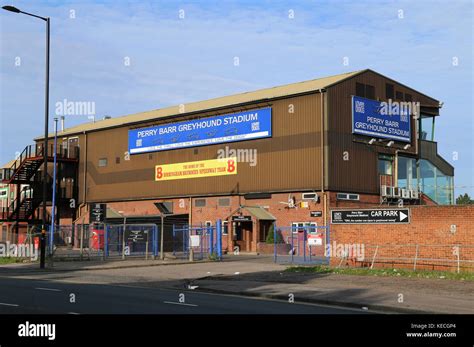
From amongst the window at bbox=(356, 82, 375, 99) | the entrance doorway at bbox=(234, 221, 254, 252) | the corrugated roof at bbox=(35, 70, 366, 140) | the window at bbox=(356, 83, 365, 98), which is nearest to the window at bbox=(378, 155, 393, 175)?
the window at bbox=(356, 82, 375, 99)

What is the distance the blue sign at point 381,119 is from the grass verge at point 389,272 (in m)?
20.0

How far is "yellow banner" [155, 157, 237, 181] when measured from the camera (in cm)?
4938

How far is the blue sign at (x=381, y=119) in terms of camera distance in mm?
46188

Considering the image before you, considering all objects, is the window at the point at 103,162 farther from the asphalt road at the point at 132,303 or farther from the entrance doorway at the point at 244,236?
the asphalt road at the point at 132,303

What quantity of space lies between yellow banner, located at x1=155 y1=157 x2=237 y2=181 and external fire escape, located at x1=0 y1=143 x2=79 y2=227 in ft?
38.2

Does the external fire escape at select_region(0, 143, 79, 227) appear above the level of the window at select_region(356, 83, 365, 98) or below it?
below

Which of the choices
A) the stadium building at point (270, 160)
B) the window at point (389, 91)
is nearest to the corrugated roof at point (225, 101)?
the stadium building at point (270, 160)

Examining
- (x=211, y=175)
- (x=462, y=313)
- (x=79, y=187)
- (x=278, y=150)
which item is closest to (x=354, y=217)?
(x=462, y=313)

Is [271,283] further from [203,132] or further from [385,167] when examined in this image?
[203,132]

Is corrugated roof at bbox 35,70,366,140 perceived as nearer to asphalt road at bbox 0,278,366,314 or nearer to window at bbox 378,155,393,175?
window at bbox 378,155,393,175

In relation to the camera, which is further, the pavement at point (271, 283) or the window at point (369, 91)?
the window at point (369, 91)

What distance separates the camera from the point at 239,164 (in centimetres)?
4856
